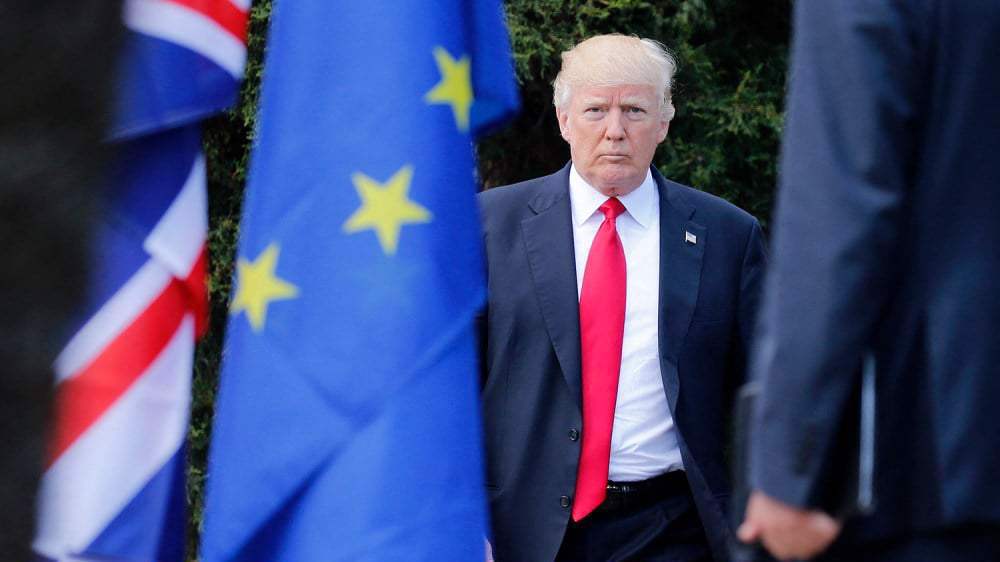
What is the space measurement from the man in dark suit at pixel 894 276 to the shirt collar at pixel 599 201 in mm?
2129

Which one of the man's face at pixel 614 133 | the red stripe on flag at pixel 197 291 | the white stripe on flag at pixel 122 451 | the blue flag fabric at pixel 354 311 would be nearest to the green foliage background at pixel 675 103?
the man's face at pixel 614 133

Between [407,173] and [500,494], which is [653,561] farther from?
[407,173]

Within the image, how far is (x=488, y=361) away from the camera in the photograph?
4.43m

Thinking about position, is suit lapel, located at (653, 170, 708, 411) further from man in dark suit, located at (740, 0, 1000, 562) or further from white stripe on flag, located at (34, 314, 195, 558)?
man in dark suit, located at (740, 0, 1000, 562)

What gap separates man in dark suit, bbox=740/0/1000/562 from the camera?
Answer: 2309mm

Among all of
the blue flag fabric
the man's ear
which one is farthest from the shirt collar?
the blue flag fabric

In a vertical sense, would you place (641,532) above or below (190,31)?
below

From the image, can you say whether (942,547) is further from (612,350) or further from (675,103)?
(675,103)

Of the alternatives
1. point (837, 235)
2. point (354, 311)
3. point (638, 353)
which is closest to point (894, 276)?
point (837, 235)

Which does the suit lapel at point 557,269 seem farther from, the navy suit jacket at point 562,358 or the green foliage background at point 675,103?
the green foliage background at point 675,103

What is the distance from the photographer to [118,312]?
2.81 meters

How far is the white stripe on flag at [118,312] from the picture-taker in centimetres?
268

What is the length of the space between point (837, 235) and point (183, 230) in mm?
1245

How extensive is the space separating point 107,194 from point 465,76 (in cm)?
100
